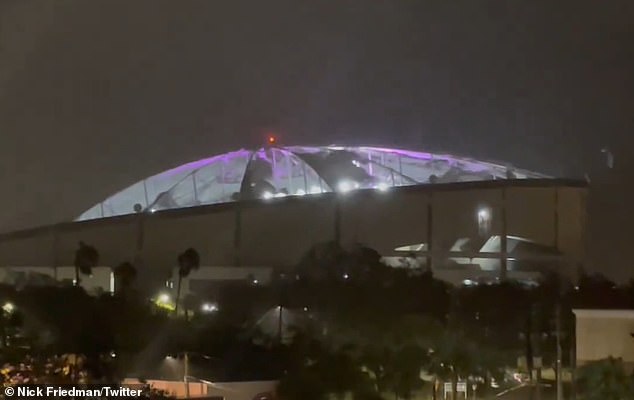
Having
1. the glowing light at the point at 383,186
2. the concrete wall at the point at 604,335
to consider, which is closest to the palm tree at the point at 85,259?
the glowing light at the point at 383,186

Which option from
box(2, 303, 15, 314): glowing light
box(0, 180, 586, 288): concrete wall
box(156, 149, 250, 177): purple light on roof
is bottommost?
box(2, 303, 15, 314): glowing light

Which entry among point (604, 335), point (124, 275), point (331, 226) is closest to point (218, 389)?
point (124, 275)

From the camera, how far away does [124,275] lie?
2598mm

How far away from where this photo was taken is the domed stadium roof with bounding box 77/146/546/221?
283 centimetres

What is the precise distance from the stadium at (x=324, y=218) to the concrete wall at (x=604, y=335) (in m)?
0.28

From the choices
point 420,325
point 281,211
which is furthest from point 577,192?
A: point 281,211

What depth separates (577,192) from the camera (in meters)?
2.85

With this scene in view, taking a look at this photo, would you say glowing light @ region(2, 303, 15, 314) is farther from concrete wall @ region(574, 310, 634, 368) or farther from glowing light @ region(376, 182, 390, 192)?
concrete wall @ region(574, 310, 634, 368)

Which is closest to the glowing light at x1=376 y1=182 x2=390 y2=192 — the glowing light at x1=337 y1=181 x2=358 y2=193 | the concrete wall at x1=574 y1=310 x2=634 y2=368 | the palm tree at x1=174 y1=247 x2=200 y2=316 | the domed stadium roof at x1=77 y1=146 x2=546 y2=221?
the domed stadium roof at x1=77 y1=146 x2=546 y2=221

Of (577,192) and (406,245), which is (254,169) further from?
(577,192)

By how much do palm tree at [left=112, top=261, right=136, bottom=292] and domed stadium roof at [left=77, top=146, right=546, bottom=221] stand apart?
25 cm

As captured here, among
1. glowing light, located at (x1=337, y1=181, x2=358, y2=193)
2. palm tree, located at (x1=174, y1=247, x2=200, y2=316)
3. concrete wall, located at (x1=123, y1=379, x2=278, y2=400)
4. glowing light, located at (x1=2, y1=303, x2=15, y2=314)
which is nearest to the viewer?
concrete wall, located at (x1=123, y1=379, x2=278, y2=400)

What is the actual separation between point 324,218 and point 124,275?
87 cm

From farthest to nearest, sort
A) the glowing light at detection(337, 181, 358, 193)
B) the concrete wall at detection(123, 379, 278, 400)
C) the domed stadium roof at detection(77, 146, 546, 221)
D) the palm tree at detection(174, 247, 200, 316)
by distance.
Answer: the glowing light at detection(337, 181, 358, 193)
the domed stadium roof at detection(77, 146, 546, 221)
the palm tree at detection(174, 247, 200, 316)
the concrete wall at detection(123, 379, 278, 400)
